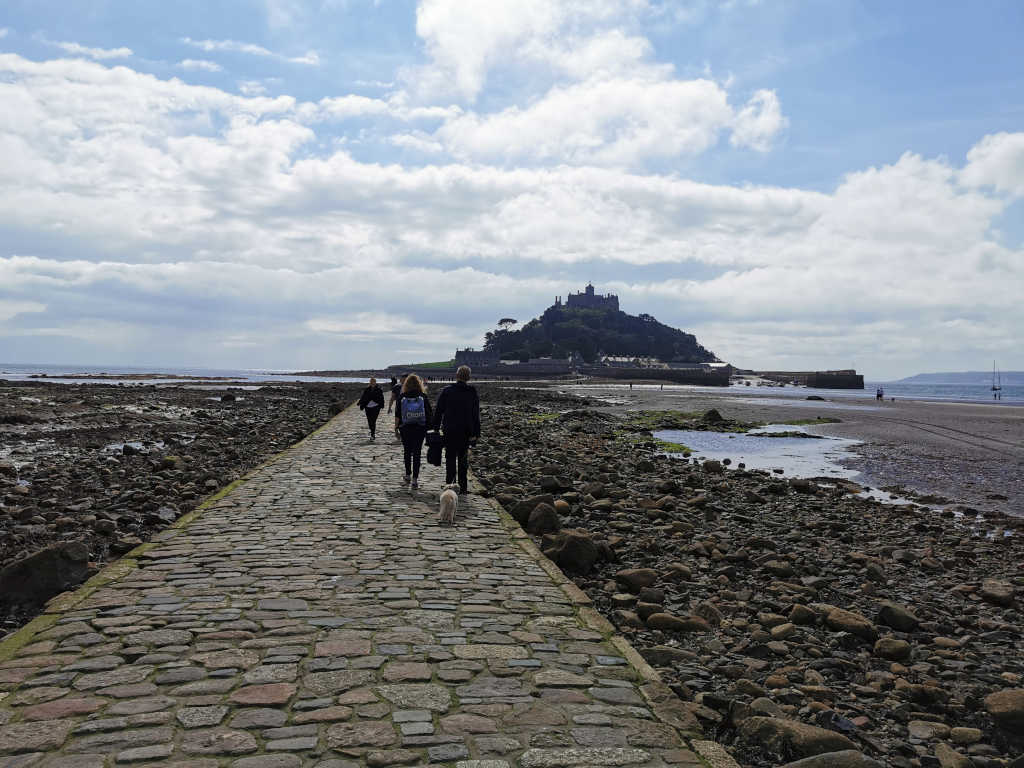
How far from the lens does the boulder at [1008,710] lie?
454cm

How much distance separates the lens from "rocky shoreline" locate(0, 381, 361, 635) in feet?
21.2

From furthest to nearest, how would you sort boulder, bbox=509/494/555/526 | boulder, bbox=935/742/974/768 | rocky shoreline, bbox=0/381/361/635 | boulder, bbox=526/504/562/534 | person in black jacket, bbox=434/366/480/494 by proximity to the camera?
person in black jacket, bbox=434/366/480/494 → boulder, bbox=509/494/555/526 → boulder, bbox=526/504/562/534 → rocky shoreline, bbox=0/381/361/635 → boulder, bbox=935/742/974/768

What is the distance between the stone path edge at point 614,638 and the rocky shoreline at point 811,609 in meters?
0.27

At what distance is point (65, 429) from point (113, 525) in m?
20.9

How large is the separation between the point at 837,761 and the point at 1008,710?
193 centimetres

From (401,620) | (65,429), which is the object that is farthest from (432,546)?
(65,429)

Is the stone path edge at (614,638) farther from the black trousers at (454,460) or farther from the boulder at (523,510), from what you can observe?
the black trousers at (454,460)

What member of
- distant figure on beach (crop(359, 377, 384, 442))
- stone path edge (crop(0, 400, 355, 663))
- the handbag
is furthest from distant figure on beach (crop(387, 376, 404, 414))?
stone path edge (crop(0, 400, 355, 663))

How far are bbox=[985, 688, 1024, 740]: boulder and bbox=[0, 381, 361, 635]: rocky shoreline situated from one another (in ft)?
24.0

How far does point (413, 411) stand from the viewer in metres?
12.0

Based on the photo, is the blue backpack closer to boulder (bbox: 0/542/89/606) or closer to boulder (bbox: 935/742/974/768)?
boulder (bbox: 0/542/89/606)

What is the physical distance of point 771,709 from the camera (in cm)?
446

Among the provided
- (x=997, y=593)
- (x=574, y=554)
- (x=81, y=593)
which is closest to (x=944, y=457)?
(x=997, y=593)

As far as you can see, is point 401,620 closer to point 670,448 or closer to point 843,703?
point 843,703
